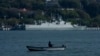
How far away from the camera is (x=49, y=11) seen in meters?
184

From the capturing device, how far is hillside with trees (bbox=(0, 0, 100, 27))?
178375 millimetres

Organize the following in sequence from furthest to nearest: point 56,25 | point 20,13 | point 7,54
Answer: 1. point 20,13
2. point 56,25
3. point 7,54

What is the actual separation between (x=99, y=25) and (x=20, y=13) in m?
20.7

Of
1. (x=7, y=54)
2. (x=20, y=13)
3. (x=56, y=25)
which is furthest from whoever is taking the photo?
(x=20, y=13)

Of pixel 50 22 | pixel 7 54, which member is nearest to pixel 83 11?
pixel 50 22

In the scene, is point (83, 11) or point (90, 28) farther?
point (83, 11)

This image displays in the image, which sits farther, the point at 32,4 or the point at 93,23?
the point at 32,4

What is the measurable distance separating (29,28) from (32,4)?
61.1 ft

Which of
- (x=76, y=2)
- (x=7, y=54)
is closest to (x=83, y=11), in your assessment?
(x=76, y=2)

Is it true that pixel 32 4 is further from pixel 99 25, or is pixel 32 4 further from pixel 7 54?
pixel 7 54

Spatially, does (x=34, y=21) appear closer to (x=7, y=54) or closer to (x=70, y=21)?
(x=70, y=21)

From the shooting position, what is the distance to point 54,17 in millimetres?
183750

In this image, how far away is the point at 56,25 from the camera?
170750mm

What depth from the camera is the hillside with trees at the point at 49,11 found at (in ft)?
585
